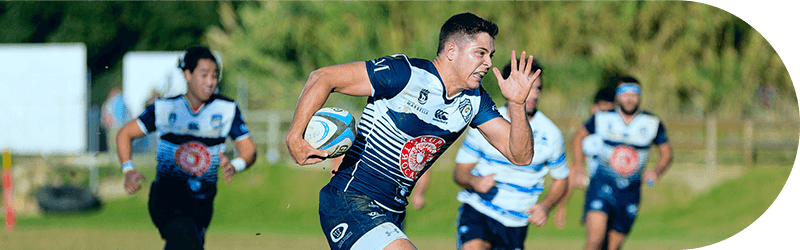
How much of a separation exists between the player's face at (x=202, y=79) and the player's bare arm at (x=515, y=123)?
3060mm

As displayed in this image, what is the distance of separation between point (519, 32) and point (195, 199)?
535 inches

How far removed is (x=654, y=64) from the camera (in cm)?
1923

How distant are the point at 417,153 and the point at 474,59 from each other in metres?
0.67

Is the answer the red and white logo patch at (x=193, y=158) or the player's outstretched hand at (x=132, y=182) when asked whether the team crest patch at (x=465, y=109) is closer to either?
the red and white logo patch at (x=193, y=158)

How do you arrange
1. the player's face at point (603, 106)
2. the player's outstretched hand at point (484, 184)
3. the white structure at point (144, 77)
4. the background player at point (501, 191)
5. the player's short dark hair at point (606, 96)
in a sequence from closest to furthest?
the player's outstretched hand at point (484, 184) → the background player at point (501, 191) → the player's face at point (603, 106) → the player's short dark hair at point (606, 96) → the white structure at point (144, 77)

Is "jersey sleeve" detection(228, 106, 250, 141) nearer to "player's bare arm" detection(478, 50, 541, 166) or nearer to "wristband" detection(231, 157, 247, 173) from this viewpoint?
"wristband" detection(231, 157, 247, 173)

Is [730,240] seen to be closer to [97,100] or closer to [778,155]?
[778,155]

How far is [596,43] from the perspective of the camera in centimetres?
1945

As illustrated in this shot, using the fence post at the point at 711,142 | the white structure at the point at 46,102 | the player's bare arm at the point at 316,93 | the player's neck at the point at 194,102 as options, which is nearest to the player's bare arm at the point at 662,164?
the player's neck at the point at 194,102

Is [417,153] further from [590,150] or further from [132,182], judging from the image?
[590,150]

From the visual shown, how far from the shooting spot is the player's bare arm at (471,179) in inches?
252

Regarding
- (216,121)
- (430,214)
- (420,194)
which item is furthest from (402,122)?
(430,214)

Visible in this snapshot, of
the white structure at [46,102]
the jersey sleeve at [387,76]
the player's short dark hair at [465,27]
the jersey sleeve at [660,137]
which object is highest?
the player's short dark hair at [465,27]

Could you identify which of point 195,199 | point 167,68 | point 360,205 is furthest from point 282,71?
point 360,205
